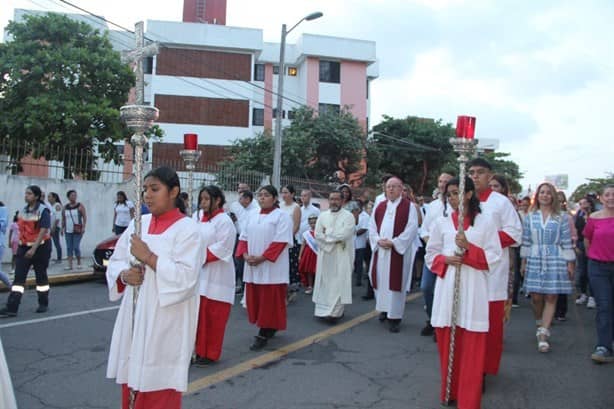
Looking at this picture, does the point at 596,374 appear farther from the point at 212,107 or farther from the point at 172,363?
the point at 212,107

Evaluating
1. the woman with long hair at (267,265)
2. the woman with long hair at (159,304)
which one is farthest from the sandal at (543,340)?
the woman with long hair at (159,304)

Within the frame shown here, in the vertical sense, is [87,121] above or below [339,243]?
above

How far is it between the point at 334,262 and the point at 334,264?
28mm

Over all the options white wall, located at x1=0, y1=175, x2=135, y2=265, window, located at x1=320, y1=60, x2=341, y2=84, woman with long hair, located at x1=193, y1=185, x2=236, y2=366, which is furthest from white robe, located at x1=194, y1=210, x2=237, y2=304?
window, located at x1=320, y1=60, x2=341, y2=84

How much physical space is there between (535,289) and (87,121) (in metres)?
14.8

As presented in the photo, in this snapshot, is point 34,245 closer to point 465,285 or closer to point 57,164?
point 465,285

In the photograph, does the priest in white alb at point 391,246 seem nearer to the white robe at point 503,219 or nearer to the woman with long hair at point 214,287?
the white robe at point 503,219

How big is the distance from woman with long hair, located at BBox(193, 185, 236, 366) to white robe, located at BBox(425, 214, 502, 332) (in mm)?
2095

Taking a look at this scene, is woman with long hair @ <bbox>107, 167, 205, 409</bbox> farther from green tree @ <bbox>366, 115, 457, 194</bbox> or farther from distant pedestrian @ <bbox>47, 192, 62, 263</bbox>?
green tree @ <bbox>366, 115, 457, 194</bbox>

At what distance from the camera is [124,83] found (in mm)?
19062

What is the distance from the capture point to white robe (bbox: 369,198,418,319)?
24.2 ft

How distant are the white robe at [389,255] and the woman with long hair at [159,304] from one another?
4.38 metres

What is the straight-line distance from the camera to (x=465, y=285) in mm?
4426

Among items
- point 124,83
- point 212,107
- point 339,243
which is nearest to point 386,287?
point 339,243
